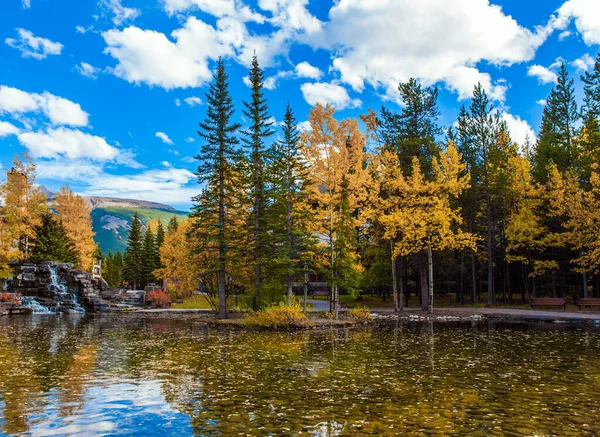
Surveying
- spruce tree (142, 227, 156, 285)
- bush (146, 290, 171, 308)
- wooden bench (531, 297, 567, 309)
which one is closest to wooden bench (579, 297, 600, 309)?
wooden bench (531, 297, 567, 309)

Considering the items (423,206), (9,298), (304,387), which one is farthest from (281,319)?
(9,298)

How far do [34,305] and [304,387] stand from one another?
1708 inches

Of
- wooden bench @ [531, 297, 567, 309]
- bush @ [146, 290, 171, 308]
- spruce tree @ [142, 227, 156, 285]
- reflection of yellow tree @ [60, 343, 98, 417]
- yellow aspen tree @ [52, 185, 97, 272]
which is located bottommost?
bush @ [146, 290, 171, 308]

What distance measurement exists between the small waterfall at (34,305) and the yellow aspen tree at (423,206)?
34.8 meters

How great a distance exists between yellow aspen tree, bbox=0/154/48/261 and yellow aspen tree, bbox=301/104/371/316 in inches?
1493

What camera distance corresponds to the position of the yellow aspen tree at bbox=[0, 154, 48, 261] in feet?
169

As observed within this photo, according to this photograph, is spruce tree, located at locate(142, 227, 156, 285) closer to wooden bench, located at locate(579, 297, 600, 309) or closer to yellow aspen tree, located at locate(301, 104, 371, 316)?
yellow aspen tree, located at locate(301, 104, 371, 316)

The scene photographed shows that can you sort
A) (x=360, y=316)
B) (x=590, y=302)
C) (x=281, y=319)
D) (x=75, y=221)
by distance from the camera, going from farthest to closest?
(x=75, y=221) < (x=590, y=302) < (x=360, y=316) < (x=281, y=319)

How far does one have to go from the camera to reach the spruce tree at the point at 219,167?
110ft

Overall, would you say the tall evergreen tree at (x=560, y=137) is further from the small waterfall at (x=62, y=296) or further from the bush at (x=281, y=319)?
the small waterfall at (x=62, y=296)

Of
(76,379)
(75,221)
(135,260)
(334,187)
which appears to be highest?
(75,221)

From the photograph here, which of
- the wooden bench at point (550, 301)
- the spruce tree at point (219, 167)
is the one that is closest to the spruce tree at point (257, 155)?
the spruce tree at point (219, 167)

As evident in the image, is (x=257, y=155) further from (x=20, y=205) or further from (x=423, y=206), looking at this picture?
(x=20, y=205)

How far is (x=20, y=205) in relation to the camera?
54.5m
